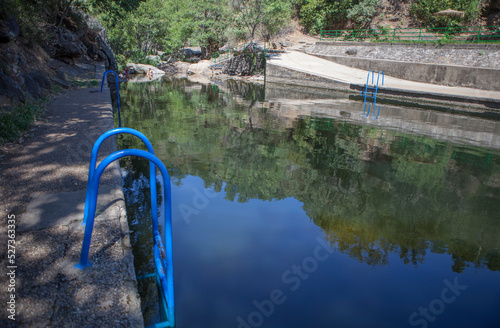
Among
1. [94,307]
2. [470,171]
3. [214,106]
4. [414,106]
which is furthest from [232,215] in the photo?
[414,106]

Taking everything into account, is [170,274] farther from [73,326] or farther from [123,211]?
[123,211]

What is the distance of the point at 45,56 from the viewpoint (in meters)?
15.1

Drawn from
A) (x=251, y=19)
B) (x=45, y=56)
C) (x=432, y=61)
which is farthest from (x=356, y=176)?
(x=251, y=19)

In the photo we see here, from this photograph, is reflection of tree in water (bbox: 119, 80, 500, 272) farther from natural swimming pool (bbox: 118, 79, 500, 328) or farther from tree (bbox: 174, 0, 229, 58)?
tree (bbox: 174, 0, 229, 58)

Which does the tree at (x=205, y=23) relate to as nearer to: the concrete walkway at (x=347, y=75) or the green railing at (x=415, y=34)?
the concrete walkway at (x=347, y=75)

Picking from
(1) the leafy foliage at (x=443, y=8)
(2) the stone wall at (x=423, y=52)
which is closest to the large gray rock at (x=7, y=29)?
(2) the stone wall at (x=423, y=52)

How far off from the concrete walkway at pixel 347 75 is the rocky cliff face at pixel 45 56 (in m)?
11.7

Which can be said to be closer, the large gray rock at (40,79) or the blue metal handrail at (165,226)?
the blue metal handrail at (165,226)

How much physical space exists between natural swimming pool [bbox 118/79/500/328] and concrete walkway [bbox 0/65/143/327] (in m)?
0.62

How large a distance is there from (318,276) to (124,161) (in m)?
4.91

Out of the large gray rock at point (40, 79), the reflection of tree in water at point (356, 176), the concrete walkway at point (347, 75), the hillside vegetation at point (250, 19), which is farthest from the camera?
the hillside vegetation at point (250, 19)

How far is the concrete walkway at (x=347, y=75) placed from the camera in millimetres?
16975

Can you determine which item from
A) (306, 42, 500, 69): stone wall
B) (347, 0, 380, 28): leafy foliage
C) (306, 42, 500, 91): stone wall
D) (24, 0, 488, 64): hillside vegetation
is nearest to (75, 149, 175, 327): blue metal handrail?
(306, 42, 500, 91): stone wall

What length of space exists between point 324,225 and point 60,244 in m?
3.54
